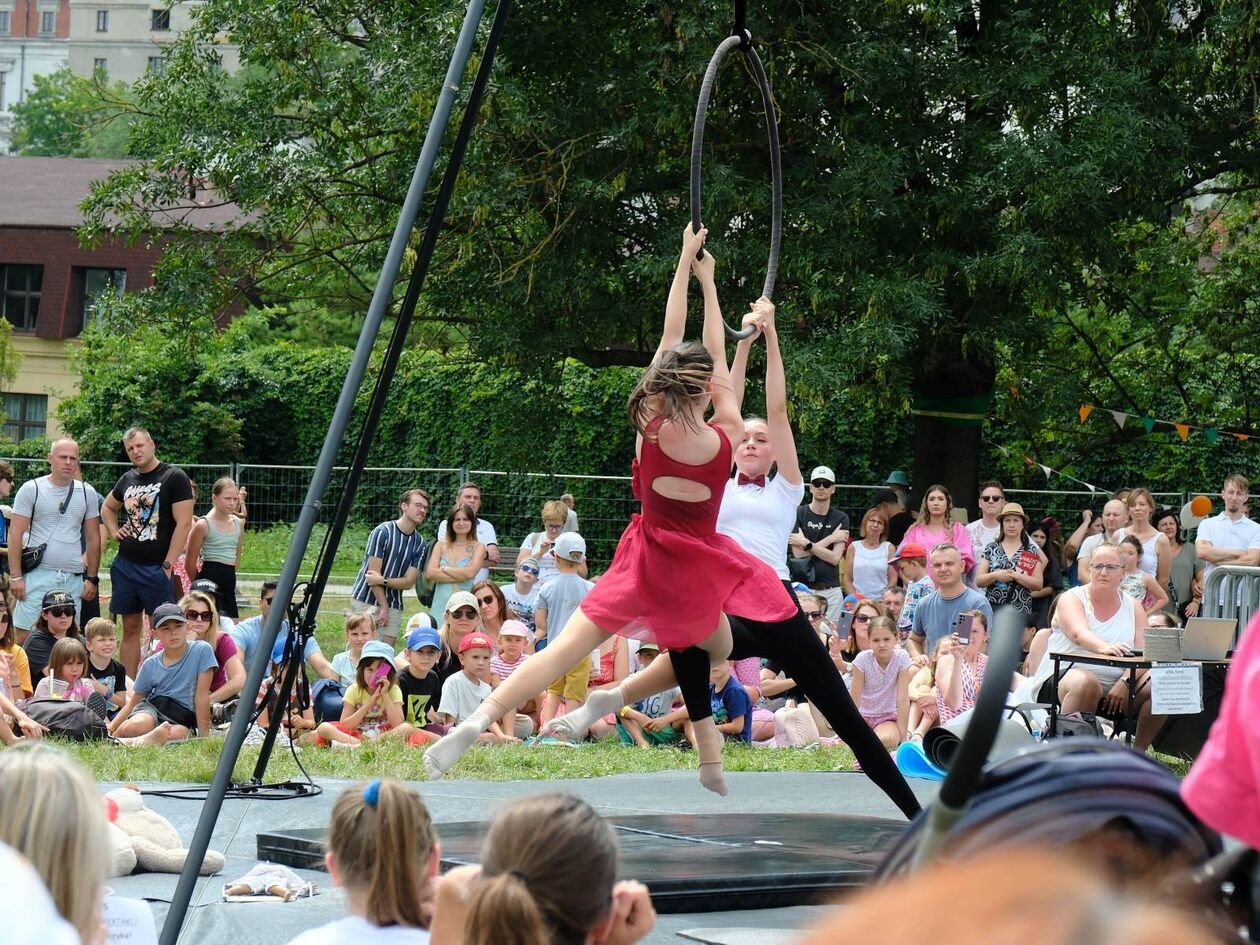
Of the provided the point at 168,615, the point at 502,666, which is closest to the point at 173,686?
the point at 168,615

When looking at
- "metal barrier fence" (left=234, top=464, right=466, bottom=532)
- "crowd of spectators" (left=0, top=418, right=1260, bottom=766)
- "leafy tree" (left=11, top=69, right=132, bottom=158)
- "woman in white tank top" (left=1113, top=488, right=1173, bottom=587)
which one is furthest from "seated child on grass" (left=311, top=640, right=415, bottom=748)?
"leafy tree" (left=11, top=69, right=132, bottom=158)

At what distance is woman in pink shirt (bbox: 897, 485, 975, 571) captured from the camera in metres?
10.4

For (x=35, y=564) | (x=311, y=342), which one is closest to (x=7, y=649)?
(x=35, y=564)

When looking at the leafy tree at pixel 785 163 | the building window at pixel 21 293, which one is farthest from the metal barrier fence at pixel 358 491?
the building window at pixel 21 293

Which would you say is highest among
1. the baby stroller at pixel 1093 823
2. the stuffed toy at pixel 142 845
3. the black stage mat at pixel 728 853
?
the baby stroller at pixel 1093 823

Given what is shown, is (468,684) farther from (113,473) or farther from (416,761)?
(113,473)

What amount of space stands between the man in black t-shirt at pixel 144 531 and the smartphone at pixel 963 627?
189 inches

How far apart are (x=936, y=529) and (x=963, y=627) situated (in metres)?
1.66

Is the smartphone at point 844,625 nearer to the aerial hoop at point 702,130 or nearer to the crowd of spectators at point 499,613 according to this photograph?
the crowd of spectators at point 499,613

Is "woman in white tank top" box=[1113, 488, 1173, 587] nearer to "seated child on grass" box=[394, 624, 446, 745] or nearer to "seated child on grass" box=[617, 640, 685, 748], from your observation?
"seated child on grass" box=[617, 640, 685, 748]

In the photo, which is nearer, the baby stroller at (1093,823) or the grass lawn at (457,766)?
the baby stroller at (1093,823)

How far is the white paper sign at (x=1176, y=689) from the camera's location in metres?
7.24

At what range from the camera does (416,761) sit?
7.71 m

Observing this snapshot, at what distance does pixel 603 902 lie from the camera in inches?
94.7
